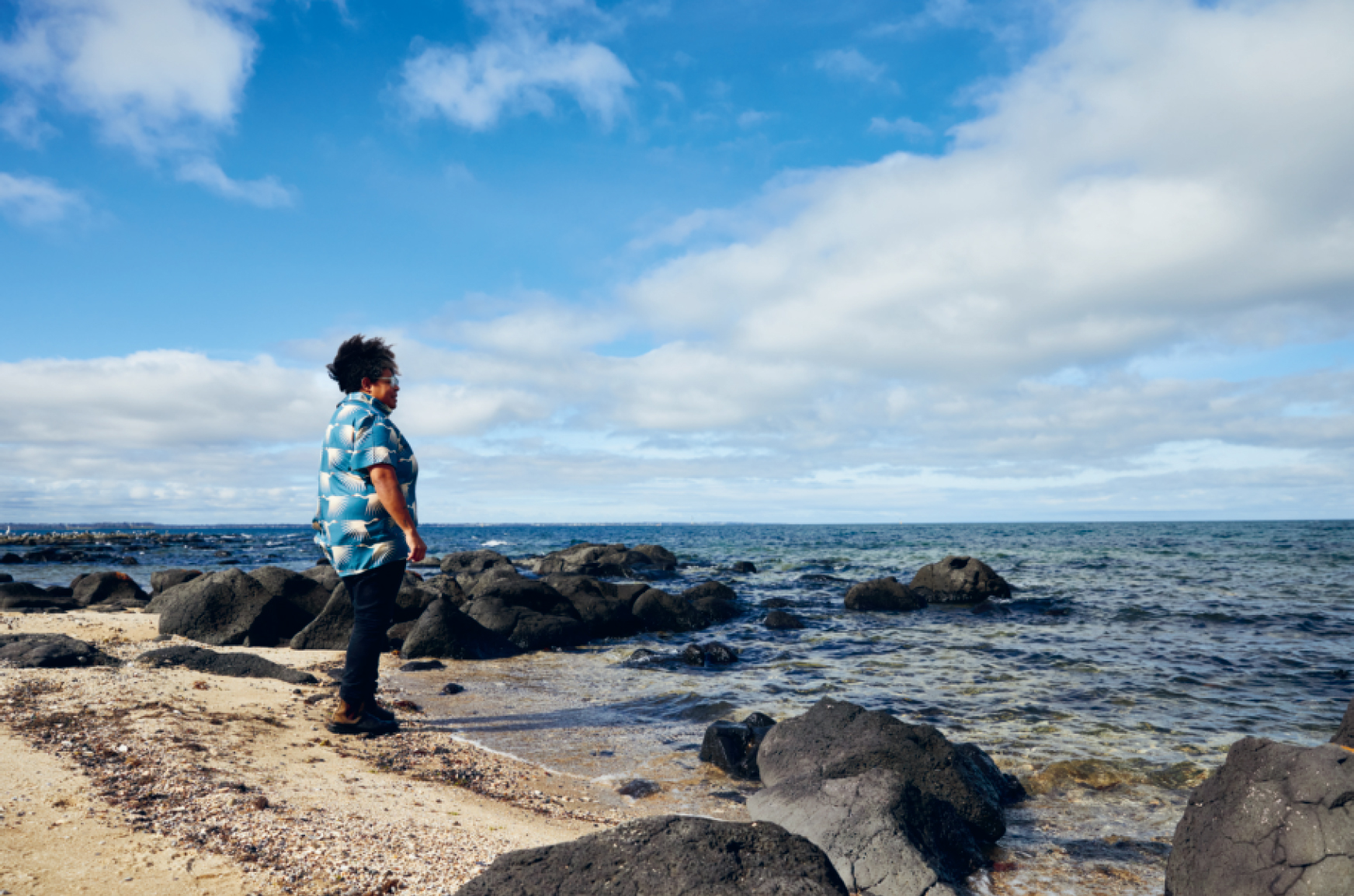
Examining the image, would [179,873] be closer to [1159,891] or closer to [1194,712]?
[1159,891]

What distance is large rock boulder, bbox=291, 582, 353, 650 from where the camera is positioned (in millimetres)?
9648

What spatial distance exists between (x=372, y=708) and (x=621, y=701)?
298 centimetres

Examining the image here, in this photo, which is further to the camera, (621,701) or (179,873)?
(621,701)

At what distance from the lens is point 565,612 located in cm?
1273

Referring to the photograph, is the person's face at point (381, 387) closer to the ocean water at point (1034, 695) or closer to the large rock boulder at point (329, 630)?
the ocean water at point (1034, 695)

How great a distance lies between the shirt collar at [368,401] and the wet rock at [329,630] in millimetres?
5557

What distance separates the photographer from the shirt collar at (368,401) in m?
5.18

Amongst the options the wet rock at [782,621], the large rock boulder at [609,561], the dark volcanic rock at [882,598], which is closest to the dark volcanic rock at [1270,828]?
the wet rock at [782,621]

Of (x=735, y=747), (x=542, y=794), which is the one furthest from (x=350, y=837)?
(x=735, y=747)

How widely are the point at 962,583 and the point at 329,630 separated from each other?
1493cm

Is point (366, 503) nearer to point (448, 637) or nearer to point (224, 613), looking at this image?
point (448, 637)

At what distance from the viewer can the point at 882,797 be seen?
403 centimetres

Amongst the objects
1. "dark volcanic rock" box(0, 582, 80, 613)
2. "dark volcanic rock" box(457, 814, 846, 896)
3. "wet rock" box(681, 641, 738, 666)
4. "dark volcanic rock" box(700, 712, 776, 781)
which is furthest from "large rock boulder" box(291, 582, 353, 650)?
"dark volcanic rock" box(457, 814, 846, 896)

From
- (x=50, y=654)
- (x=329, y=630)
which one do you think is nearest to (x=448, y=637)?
(x=329, y=630)
